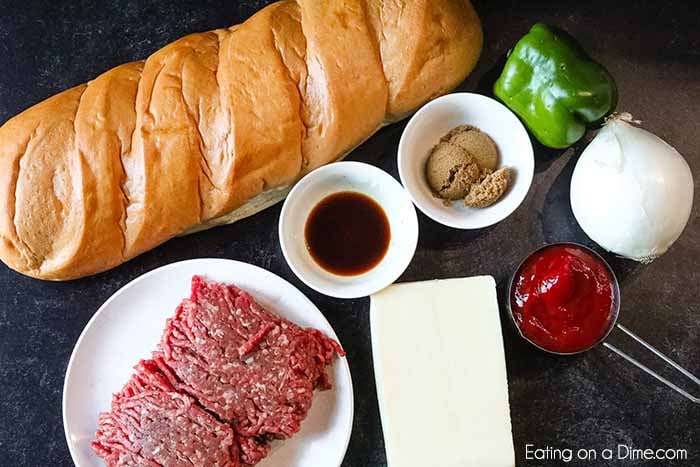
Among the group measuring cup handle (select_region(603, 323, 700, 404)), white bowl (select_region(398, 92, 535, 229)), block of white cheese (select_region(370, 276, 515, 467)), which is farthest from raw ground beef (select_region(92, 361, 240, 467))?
measuring cup handle (select_region(603, 323, 700, 404))

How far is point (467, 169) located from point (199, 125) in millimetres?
1075

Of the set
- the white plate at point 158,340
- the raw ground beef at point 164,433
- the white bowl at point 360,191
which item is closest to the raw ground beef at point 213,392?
the raw ground beef at point 164,433

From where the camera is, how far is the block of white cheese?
285cm

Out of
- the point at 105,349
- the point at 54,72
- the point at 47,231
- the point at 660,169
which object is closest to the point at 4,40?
the point at 54,72

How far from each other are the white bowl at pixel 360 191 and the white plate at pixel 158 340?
119mm

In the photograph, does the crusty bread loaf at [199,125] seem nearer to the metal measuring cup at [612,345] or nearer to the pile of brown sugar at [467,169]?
the pile of brown sugar at [467,169]

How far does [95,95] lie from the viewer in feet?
9.11

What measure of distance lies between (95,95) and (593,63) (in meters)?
1.97

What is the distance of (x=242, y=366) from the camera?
2.73 metres

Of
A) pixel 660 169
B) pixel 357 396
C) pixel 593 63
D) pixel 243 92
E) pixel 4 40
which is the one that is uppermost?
pixel 4 40

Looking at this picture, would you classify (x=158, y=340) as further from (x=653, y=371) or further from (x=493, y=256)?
(x=653, y=371)

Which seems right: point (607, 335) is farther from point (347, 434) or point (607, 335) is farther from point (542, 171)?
point (347, 434)

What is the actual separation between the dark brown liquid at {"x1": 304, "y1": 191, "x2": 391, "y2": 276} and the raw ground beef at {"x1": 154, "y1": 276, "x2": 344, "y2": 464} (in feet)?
1.24

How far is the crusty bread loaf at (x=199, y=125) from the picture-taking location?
2713mm
